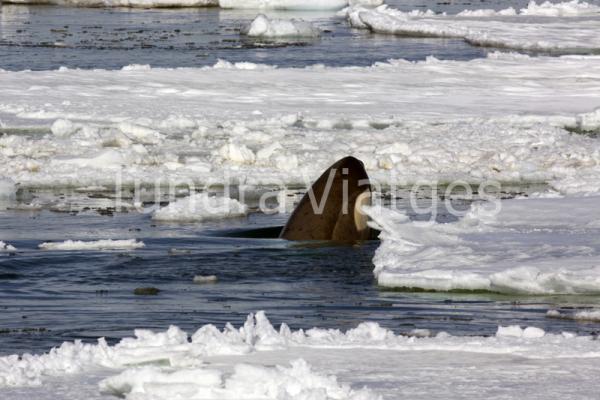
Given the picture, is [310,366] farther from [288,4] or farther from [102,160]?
[288,4]

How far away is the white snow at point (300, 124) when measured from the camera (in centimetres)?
1324

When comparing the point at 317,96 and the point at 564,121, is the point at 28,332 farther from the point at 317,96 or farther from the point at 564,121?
the point at 317,96

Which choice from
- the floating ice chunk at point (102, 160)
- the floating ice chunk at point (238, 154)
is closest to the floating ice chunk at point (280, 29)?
the floating ice chunk at point (238, 154)

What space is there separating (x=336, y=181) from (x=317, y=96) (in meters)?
8.43

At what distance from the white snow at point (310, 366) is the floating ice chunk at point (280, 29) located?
2518 cm

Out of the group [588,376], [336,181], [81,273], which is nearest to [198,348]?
[588,376]

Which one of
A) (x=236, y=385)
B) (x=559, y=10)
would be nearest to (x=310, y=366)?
(x=236, y=385)

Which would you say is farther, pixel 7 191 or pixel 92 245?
pixel 7 191

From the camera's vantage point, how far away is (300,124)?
1587cm

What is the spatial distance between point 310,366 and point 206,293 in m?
3.25

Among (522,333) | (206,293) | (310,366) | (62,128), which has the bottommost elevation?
(206,293)

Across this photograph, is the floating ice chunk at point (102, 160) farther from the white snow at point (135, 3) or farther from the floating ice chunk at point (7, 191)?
the white snow at point (135, 3)

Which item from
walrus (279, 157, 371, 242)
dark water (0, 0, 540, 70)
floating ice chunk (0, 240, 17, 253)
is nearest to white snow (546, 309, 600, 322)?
walrus (279, 157, 371, 242)

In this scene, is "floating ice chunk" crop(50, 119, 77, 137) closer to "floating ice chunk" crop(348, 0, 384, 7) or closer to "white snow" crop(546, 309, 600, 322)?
"white snow" crop(546, 309, 600, 322)
